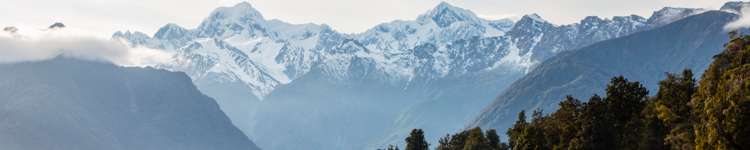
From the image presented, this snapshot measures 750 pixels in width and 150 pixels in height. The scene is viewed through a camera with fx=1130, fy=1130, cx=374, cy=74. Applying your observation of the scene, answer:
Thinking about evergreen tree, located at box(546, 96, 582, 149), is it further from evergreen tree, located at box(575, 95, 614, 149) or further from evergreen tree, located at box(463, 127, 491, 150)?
evergreen tree, located at box(463, 127, 491, 150)

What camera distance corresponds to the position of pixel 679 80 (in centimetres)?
11912

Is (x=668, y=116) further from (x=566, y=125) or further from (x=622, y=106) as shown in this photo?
(x=566, y=125)

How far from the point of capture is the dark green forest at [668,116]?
83831 mm

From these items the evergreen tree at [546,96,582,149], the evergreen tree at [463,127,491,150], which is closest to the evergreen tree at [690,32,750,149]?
the evergreen tree at [546,96,582,149]

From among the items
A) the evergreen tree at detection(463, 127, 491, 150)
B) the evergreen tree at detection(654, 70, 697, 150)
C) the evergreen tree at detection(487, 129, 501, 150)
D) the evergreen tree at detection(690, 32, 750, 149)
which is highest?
the evergreen tree at detection(487, 129, 501, 150)

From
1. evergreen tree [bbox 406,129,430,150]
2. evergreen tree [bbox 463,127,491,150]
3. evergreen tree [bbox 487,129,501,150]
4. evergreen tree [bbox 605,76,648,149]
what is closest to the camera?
evergreen tree [bbox 605,76,648,149]

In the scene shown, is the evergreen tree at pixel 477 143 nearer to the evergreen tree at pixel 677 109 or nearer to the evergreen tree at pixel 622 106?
the evergreen tree at pixel 622 106

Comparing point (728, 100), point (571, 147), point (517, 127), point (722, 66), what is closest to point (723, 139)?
point (728, 100)

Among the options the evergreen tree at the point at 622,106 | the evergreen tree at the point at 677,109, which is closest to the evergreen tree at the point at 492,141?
the evergreen tree at the point at 622,106

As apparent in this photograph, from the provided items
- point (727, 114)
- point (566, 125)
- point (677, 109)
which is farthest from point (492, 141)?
point (727, 114)

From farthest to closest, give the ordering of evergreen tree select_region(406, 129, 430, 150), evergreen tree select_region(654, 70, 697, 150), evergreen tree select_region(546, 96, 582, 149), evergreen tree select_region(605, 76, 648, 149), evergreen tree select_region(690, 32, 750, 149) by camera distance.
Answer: evergreen tree select_region(406, 129, 430, 150), evergreen tree select_region(546, 96, 582, 149), evergreen tree select_region(605, 76, 648, 149), evergreen tree select_region(654, 70, 697, 150), evergreen tree select_region(690, 32, 750, 149)

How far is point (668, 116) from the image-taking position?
10888cm

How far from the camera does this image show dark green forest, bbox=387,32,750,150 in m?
83.8

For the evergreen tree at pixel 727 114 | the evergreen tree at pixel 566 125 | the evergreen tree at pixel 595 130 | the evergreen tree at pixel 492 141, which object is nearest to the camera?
the evergreen tree at pixel 727 114
